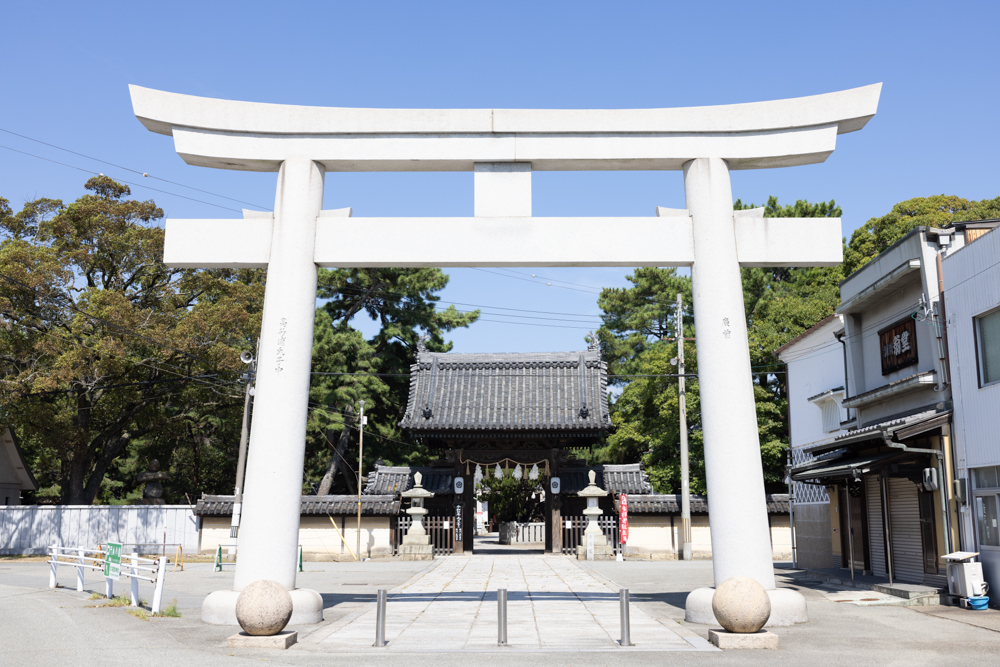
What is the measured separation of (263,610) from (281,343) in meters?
3.74

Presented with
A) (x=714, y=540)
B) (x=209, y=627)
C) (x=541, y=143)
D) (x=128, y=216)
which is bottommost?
(x=209, y=627)

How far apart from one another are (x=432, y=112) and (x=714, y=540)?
24.1 ft

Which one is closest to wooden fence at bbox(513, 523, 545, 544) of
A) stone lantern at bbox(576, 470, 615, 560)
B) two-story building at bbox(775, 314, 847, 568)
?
stone lantern at bbox(576, 470, 615, 560)

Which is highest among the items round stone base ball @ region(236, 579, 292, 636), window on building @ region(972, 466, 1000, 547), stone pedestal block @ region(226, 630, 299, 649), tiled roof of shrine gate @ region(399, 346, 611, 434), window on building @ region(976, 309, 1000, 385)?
tiled roof of shrine gate @ region(399, 346, 611, 434)

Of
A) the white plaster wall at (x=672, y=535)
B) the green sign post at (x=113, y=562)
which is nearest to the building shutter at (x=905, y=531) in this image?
the white plaster wall at (x=672, y=535)

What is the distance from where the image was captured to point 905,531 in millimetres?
16734

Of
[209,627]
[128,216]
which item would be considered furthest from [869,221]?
[209,627]

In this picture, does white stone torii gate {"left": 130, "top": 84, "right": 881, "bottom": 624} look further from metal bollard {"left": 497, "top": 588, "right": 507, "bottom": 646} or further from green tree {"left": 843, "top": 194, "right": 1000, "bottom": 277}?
green tree {"left": 843, "top": 194, "right": 1000, "bottom": 277}

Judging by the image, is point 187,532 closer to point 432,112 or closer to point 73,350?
point 73,350

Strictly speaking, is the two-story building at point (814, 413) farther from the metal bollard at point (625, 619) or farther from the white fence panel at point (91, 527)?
the white fence panel at point (91, 527)

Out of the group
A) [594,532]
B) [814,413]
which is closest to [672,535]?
[594,532]

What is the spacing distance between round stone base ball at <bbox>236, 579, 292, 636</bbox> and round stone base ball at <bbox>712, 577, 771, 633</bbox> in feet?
16.6

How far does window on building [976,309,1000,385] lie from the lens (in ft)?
42.9

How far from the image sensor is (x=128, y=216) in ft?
103
